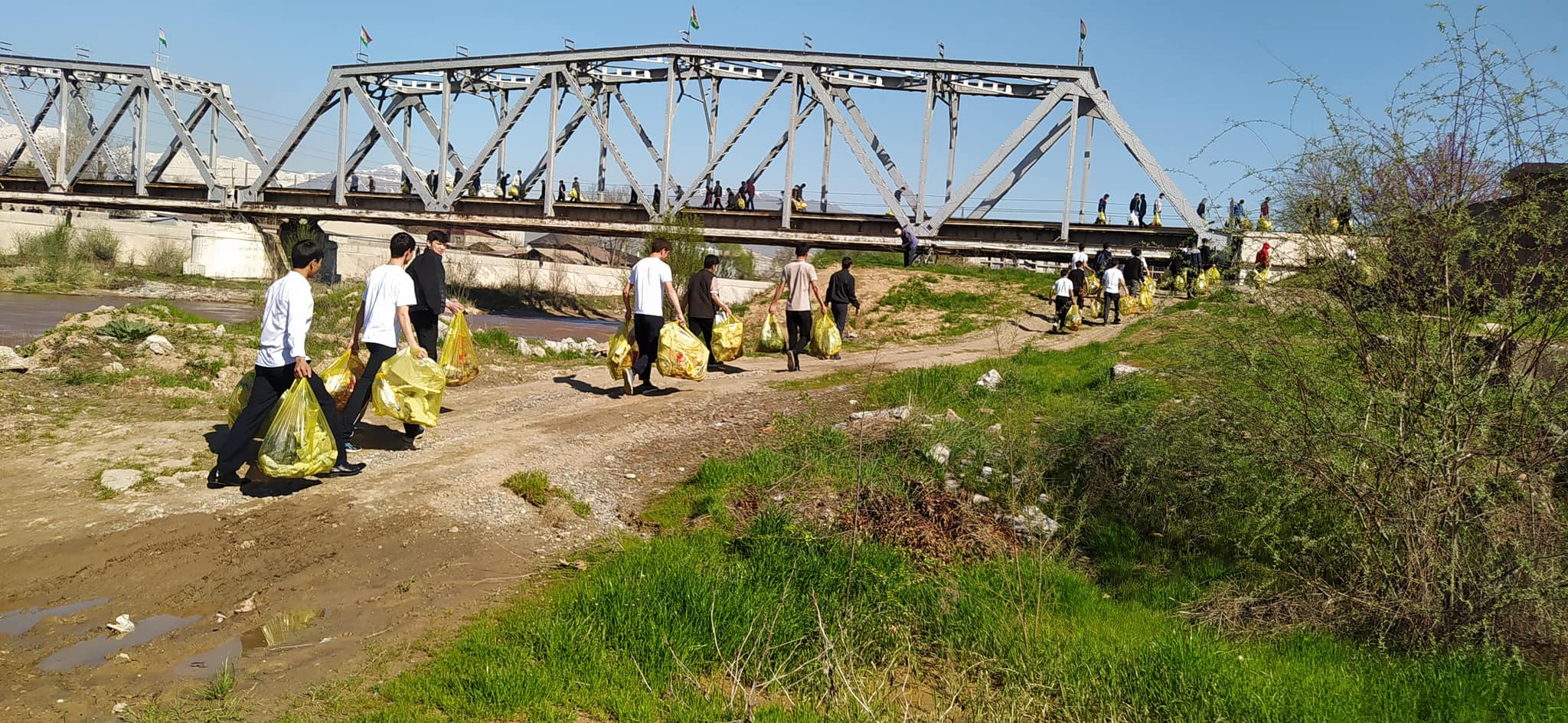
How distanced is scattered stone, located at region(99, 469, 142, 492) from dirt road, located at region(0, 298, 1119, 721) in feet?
0.27

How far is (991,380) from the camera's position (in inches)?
426

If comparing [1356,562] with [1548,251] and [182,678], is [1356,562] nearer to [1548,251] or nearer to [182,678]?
[1548,251]

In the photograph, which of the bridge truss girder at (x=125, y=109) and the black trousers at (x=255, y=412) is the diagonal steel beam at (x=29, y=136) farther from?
the black trousers at (x=255, y=412)

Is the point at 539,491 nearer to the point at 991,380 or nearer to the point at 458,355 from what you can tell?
the point at 458,355

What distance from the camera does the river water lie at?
639 inches

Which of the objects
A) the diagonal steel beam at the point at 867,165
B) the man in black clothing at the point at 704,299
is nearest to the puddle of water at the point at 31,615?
the man in black clothing at the point at 704,299

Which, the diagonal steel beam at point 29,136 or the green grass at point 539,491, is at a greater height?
the diagonal steel beam at point 29,136

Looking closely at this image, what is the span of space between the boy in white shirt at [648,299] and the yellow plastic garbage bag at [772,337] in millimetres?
3658

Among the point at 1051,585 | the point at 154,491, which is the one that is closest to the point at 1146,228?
the point at 1051,585

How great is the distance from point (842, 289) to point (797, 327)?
2818 millimetres

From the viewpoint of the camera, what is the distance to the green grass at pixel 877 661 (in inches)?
155

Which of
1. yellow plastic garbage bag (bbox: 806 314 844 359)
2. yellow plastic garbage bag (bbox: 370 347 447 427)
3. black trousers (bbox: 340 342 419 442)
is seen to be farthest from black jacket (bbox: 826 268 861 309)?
black trousers (bbox: 340 342 419 442)

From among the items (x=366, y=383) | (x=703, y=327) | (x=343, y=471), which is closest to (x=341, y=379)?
(x=366, y=383)

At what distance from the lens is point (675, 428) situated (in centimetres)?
873
